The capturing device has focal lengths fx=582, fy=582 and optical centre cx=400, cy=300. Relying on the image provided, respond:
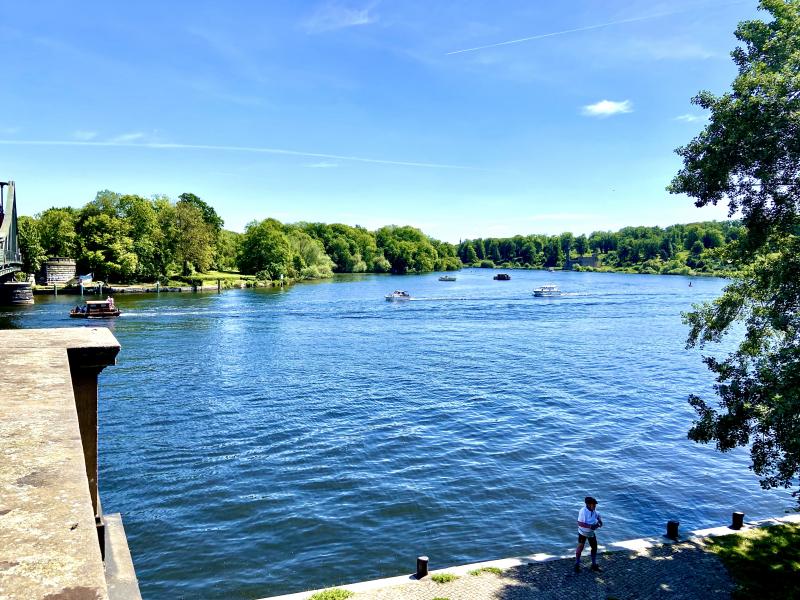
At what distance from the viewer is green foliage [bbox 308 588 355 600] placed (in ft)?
40.8

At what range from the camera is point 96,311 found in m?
65.2

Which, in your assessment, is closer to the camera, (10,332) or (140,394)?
(10,332)

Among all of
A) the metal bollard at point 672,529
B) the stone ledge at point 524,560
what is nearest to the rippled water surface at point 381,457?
the stone ledge at point 524,560

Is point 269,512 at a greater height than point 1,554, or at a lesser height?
lesser

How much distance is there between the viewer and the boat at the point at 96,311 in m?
64.6

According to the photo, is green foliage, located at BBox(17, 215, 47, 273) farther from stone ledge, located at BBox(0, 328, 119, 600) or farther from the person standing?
stone ledge, located at BBox(0, 328, 119, 600)

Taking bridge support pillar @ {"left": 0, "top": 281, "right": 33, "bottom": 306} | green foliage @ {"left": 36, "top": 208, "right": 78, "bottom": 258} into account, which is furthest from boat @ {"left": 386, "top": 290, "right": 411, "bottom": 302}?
green foliage @ {"left": 36, "top": 208, "right": 78, "bottom": 258}

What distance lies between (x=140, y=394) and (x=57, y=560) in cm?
3482

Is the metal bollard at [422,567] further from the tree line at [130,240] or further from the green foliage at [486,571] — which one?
the tree line at [130,240]

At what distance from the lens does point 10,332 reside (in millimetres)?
9992

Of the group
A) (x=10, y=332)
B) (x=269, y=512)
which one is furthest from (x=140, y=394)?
(x=10, y=332)

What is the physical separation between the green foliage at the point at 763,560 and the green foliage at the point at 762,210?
2.06 meters

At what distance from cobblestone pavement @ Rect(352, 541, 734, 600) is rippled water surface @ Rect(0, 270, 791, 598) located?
10.6ft

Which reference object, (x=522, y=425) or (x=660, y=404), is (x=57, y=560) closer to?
(x=522, y=425)
